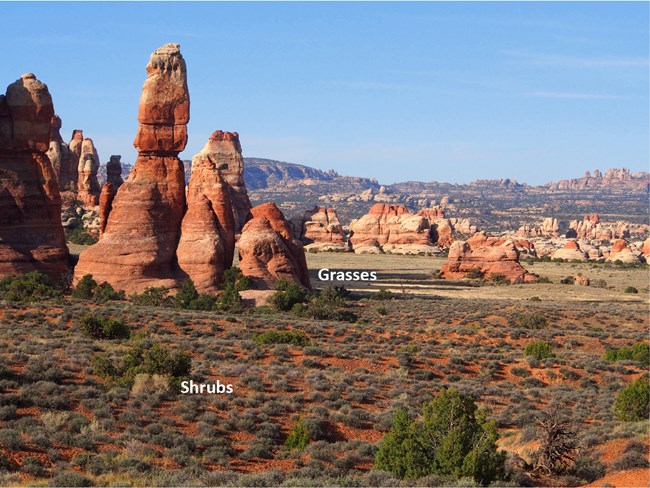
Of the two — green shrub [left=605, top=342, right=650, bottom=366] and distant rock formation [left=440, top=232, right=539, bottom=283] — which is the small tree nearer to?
green shrub [left=605, top=342, right=650, bottom=366]

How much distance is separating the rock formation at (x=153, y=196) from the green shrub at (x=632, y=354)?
2241 centimetres

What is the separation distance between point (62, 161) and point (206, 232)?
62544 millimetres

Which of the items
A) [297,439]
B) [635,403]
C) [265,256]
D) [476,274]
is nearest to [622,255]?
[476,274]

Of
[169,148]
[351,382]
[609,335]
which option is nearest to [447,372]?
[351,382]

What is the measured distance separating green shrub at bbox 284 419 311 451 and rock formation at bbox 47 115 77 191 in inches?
3429

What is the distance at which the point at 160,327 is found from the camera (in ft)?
110

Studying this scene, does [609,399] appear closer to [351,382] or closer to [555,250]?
[351,382]

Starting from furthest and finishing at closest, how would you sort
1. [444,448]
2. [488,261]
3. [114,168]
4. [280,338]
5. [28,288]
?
[114,168]
[488,261]
[28,288]
[280,338]
[444,448]

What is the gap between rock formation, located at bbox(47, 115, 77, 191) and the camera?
3967 inches

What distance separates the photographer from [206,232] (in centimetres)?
Result: 4697

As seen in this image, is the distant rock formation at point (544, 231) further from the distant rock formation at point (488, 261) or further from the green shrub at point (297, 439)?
the green shrub at point (297, 439)

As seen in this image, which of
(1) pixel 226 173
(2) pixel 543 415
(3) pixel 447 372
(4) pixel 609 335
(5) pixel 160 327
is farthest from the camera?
(1) pixel 226 173

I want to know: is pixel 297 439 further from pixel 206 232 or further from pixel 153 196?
pixel 153 196

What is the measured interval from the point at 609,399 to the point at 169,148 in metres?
29.8
